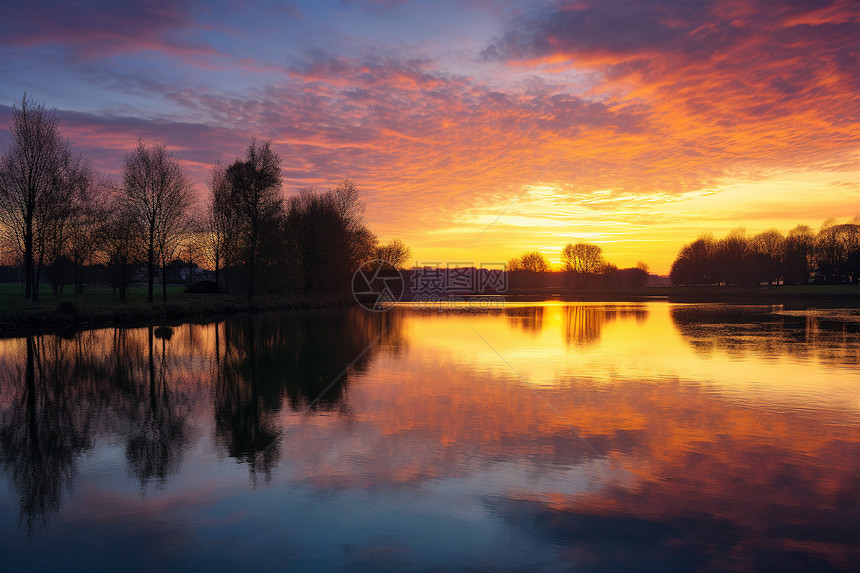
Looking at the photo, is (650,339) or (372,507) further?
(650,339)

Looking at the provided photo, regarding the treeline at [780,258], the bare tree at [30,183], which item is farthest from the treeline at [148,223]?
the treeline at [780,258]

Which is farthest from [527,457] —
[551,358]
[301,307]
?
[301,307]

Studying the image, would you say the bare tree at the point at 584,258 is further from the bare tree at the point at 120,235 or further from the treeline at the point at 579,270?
the bare tree at the point at 120,235

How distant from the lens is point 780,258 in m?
122

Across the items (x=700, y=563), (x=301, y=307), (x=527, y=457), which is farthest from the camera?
(x=301, y=307)

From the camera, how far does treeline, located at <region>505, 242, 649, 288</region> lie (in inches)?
6063

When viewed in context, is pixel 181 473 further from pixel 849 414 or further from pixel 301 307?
pixel 301 307

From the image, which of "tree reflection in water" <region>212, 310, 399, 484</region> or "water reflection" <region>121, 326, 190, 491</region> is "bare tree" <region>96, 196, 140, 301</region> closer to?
"tree reflection in water" <region>212, 310, 399, 484</region>

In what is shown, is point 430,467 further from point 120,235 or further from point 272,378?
point 120,235

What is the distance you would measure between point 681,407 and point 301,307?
4699cm

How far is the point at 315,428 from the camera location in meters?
9.80

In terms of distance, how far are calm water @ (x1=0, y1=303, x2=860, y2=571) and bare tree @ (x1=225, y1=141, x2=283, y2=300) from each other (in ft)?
114

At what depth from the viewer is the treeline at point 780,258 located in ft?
371

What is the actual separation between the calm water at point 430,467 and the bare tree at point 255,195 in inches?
1367
